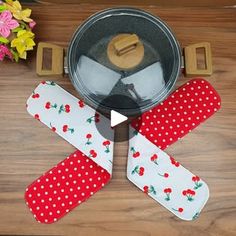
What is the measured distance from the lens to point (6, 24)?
→ 855 mm

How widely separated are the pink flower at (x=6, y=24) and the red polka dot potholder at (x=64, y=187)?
299 mm

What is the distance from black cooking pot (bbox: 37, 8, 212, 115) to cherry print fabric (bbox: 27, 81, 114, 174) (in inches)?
3.7

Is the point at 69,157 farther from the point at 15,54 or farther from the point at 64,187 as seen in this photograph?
the point at 15,54

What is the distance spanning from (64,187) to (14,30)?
35cm

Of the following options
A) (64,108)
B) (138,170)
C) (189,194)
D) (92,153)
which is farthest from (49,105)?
(189,194)

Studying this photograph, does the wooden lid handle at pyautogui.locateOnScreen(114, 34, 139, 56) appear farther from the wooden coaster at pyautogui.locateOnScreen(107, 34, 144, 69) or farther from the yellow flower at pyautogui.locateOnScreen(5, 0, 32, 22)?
the yellow flower at pyautogui.locateOnScreen(5, 0, 32, 22)

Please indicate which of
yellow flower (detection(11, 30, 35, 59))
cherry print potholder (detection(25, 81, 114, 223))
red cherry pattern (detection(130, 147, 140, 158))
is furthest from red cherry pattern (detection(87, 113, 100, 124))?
yellow flower (detection(11, 30, 35, 59))

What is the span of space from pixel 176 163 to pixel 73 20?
1.34ft

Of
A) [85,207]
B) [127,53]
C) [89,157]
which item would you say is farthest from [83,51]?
[85,207]

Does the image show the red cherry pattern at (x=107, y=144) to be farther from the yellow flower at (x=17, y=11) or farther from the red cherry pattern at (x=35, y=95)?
the yellow flower at (x=17, y=11)

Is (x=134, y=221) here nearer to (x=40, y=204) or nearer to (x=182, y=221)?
(x=182, y=221)

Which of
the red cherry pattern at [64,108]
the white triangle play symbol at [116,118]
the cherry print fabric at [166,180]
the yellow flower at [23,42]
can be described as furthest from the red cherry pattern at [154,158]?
the yellow flower at [23,42]

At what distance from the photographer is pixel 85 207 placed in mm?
904

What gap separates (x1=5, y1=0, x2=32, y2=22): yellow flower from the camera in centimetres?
87
